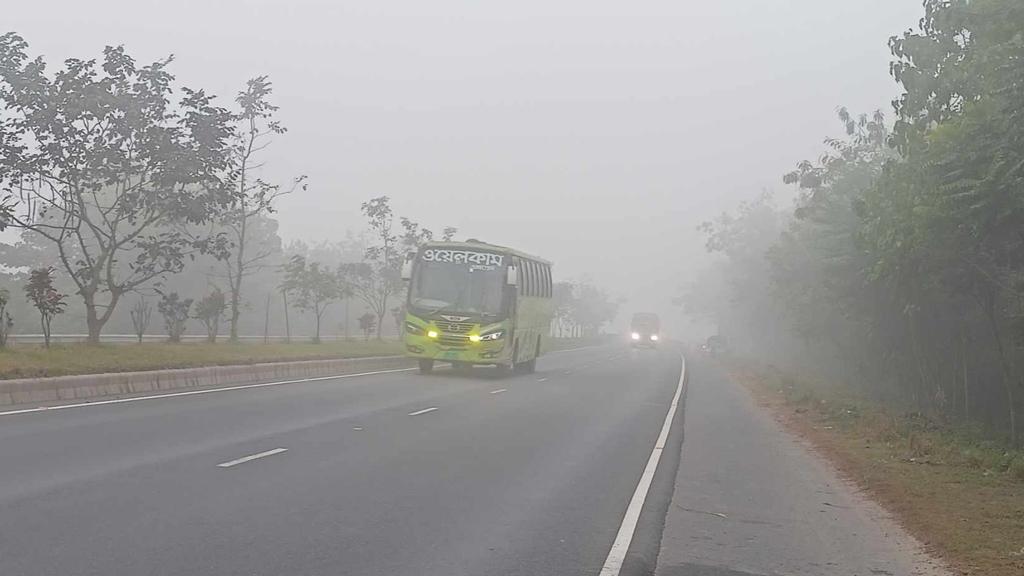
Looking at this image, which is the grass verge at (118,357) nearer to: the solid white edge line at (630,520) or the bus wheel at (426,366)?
the bus wheel at (426,366)

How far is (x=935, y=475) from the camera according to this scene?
524 inches

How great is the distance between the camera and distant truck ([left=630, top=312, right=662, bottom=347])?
97.1 metres

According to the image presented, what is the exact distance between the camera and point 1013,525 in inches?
383

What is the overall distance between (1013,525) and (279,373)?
20307mm

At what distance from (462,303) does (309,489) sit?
1977 centimetres

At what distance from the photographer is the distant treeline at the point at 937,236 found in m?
14.3

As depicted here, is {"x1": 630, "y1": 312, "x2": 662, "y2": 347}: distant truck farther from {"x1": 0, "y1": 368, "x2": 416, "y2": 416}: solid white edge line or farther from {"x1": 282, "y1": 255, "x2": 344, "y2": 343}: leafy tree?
{"x1": 0, "y1": 368, "x2": 416, "y2": 416}: solid white edge line

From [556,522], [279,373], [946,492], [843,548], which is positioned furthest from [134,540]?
[279,373]

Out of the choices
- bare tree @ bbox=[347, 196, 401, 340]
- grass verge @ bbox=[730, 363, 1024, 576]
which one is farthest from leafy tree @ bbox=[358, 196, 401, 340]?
grass verge @ bbox=[730, 363, 1024, 576]

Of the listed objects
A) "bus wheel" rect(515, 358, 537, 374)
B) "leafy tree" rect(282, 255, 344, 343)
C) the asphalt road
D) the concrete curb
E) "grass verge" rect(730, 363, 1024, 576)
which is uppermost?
"leafy tree" rect(282, 255, 344, 343)

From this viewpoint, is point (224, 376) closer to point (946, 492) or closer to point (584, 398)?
point (584, 398)

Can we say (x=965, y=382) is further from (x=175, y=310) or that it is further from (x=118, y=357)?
(x=175, y=310)

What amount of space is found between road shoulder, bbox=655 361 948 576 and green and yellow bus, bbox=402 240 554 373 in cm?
1320

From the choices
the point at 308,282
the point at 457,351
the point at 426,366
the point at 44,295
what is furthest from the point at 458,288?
the point at 308,282
